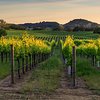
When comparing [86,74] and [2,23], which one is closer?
[86,74]

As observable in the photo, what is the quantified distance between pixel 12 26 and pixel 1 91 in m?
160

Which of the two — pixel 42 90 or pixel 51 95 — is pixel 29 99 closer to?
pixel 51 95

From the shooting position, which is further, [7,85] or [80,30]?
[80,30]

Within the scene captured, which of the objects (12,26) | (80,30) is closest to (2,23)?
(12,26)

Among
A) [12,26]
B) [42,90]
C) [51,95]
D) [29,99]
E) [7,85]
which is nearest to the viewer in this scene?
[29,99]

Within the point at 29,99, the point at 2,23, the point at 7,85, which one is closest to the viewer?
the point at 29,99

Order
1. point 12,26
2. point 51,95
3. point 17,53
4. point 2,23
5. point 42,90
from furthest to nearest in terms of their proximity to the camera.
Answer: point 12,26, point 2,23, point 17,53, point 42,90, point 51,95

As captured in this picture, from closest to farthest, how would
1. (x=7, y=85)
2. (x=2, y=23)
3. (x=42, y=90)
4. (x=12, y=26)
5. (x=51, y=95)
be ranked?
(x=51, y=95)
(x=42, y=90)
(x=7, y=85)
(x=2, y=23)
(x=12, y=26)

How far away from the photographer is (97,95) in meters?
18.8

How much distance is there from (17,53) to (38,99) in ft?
42.5

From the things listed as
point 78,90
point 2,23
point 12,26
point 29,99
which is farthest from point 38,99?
point 12,26

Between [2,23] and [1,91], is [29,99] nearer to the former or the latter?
[1,91]

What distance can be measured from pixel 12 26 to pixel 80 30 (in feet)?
98.3

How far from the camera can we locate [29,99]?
55.0ft
